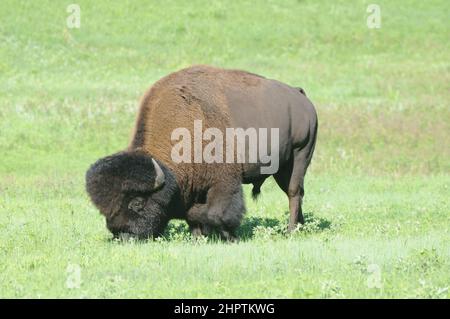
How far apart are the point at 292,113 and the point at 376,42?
26695 millimetres

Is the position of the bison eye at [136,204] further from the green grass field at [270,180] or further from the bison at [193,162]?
the green grass field at [270,180]

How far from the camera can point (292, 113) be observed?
13992 millimetres

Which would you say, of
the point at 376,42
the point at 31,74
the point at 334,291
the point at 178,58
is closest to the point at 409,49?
the point at 376,42

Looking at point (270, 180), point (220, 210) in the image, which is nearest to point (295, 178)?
point (220, 210)

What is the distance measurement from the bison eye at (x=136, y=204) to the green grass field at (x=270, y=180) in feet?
1.61

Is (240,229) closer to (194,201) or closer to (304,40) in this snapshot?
(194,201)

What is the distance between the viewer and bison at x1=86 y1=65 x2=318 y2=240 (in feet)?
38.6

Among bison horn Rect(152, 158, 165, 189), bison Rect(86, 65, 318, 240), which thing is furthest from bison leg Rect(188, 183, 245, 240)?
A: bison horn Rect(152, 158, 165, 189)

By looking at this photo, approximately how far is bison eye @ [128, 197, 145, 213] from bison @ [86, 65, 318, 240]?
0.01 meters

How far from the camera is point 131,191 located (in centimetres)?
1177

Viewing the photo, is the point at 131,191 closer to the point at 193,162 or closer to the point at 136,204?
the point at 136,204

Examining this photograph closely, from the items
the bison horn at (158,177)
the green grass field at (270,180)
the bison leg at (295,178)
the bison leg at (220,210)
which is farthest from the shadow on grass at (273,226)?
the bison horn at (158,177)

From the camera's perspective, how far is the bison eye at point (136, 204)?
11874 millimetres

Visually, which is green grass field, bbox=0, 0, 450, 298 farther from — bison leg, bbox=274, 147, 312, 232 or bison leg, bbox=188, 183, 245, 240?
bison leg, bbox=274, 147, 312, 232
